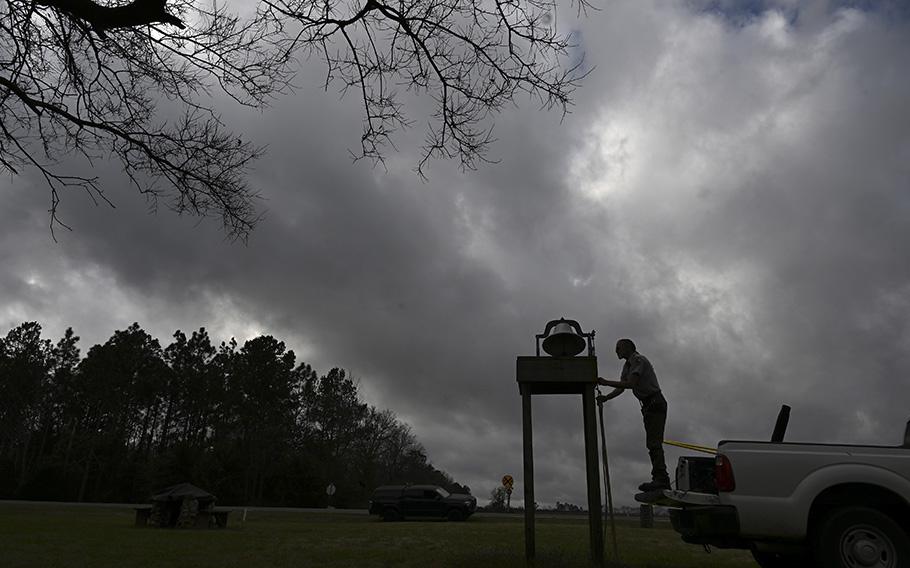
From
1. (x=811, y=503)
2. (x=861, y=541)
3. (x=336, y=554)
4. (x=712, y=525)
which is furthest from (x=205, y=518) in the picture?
(x=861, y=541)

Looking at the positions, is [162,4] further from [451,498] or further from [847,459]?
[451,498]

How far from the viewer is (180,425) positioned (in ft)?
181

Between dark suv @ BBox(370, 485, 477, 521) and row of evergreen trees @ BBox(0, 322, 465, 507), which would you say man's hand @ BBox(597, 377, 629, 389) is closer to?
dark suv @ BBox(370, 485, 477, 521)

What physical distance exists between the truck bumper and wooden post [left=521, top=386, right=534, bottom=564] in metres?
1.60

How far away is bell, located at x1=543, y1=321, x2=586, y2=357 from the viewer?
23.6 feet

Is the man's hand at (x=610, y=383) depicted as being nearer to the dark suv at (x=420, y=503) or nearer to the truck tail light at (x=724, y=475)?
the truck tail light at (x=724, y=475)

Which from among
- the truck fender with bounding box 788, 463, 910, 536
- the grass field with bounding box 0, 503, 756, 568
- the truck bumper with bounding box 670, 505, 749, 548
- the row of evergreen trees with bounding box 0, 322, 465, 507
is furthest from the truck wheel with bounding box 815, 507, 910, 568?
the row of evergreen trees with bounding box 0, 322, 465, 507

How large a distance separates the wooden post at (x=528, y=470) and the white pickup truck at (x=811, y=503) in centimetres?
165

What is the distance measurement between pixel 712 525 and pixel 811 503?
2.77 feet

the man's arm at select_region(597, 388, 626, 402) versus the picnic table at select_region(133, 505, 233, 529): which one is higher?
the man's arm at select_region(597, 388, 626, 402)

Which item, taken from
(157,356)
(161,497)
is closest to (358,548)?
(161,497)

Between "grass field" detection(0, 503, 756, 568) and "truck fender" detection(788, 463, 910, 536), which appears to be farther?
"grass field" detection(0, 503, 756, 568)

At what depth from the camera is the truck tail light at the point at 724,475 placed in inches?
215

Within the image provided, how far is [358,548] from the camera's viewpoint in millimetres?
9852
